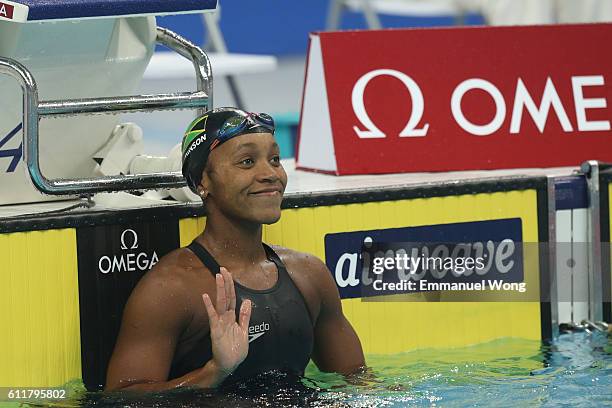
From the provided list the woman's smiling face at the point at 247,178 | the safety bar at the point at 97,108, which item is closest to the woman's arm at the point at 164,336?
the woman's smiling face at the point at 247,178

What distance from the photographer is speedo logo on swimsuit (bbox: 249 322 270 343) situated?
10.8 feet

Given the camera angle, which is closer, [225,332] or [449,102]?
[225,332]

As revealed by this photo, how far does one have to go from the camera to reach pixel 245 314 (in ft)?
10.3

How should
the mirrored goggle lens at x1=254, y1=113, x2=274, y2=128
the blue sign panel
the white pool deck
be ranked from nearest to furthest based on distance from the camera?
the mirrored goggle lens at x1=254, y1=113, x2=274, y2=128, the white pool deck, the blue sign panel

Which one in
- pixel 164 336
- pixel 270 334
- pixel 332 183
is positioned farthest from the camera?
pixel 332 183

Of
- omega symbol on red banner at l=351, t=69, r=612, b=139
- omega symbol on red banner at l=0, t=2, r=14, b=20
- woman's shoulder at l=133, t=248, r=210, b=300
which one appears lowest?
woman's shoulder at l=133, t=248, r=210, b=300

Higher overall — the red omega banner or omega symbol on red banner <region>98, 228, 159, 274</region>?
the red omega banner

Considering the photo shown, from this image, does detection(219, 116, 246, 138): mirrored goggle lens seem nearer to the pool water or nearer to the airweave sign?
the airweave sign

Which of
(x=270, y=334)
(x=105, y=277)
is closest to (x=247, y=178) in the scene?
(x=270, y=334)

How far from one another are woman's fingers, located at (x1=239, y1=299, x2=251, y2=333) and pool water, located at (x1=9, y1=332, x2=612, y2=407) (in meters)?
0.22

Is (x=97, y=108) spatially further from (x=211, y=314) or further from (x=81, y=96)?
(x=211, y=314)

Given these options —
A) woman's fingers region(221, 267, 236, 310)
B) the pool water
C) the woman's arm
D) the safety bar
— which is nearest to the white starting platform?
the safety bar

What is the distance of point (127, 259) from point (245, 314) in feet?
1.82

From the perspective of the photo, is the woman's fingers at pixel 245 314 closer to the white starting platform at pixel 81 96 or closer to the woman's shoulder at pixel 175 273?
the woman's shoulder at pixel 175 273
